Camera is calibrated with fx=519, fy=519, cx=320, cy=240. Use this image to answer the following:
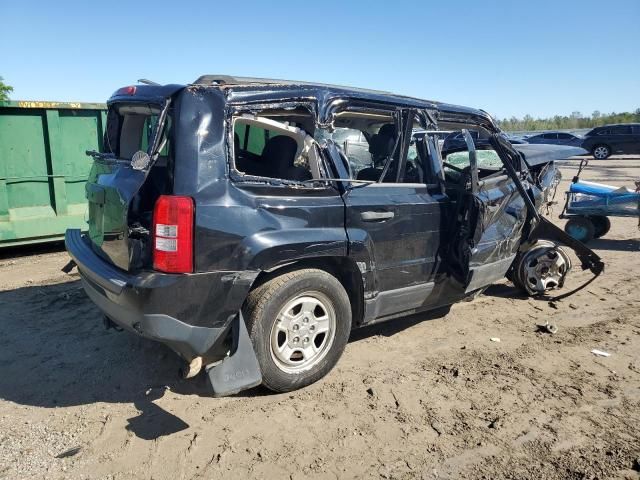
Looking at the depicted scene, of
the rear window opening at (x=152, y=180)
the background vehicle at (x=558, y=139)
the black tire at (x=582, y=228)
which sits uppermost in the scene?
the rear window opening at (x=152, y=180)

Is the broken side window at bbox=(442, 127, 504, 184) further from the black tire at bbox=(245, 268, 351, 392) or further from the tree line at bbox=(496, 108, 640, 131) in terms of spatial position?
the tree line at bbox=(496, 108, 640, 131)

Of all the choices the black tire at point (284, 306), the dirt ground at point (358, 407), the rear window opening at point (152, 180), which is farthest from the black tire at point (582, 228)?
the rear window opening at point (152, 180)

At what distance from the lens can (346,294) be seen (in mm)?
3709

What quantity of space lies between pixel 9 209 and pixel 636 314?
766 cm

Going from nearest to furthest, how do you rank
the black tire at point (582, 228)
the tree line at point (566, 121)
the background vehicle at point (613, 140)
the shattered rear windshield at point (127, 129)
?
the shattered rear windshield at point (127, 129), the black tire at point (582, 228), the background vehicle at point (613, 140), the tree line at point (566, 121)

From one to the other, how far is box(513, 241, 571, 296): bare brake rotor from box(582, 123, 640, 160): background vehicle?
24.5 meters

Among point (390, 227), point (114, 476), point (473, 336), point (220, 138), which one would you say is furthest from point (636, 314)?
point (114, 476)

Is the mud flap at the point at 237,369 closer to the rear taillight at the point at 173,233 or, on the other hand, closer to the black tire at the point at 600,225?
the rear taillight at the point at 173,233

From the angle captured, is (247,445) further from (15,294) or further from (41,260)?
Result: (41,260)

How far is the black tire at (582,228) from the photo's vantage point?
8.58m

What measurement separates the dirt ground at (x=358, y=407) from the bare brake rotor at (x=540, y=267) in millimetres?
609

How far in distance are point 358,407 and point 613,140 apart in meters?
28.8

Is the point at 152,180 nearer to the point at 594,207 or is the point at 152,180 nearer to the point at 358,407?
the point at 358,407

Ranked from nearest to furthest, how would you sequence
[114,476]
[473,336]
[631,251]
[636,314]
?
[114,476] → [473,336] → [636,314] → [631,251]
